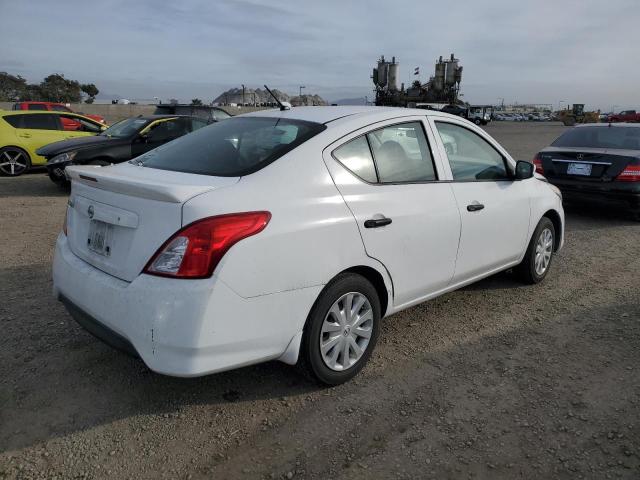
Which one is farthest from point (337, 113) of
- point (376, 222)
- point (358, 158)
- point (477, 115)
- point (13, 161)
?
point (477, 115)

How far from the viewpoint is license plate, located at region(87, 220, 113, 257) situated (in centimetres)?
276

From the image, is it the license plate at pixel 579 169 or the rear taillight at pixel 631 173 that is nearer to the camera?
the rear taillight at pixel 631 173

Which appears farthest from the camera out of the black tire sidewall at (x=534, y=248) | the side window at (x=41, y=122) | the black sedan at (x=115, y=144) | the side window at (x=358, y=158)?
the side window at (x=41, y=122)

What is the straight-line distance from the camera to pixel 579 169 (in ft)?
25.8

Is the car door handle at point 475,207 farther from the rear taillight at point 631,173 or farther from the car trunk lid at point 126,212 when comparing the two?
the rear taillight at point 631,173

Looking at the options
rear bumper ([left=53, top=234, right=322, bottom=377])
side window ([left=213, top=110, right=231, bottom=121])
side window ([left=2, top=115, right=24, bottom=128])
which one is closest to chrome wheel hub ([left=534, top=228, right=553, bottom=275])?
rear bumper ([left=53, top=234, right=322, bottom=377])

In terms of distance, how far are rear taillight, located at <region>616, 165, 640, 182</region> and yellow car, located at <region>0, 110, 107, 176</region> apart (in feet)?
36.0

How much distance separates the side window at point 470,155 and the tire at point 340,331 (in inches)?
50.2

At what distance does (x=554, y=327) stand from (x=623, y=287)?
1.42m

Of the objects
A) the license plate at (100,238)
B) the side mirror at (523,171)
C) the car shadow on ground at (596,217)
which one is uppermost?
the side mirror at (523,171)

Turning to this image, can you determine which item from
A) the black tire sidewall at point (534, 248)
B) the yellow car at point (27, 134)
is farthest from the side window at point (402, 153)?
the yellow car at point (27, 134)

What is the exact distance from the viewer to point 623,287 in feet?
16.3

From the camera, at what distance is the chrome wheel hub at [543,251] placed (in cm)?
485

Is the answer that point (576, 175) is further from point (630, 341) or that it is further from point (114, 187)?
point (114, 187)
